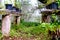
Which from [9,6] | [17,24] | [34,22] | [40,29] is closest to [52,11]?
[9,6]

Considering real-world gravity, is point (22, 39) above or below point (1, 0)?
below

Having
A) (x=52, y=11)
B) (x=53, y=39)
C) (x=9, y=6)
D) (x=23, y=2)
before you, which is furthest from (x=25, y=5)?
(x=53, y=39)

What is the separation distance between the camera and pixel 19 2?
11.4 meters

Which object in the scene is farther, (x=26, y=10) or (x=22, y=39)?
(x=26, y=10)

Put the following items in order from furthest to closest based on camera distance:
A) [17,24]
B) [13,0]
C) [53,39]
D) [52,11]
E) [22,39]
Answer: [13,0] < [17,24] < [22,39] < [52,11] < [53,39]

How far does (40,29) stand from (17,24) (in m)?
1.61

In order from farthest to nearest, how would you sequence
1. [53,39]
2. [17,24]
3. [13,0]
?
[13,0] < [17,24] < [53,39]

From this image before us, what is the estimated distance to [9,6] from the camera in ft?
23.9

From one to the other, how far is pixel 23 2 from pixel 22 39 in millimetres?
5211

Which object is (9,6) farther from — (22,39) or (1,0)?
(1,0)

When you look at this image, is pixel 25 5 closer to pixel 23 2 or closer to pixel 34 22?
pixel 23 2

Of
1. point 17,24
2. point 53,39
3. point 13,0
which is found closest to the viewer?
point 53,39

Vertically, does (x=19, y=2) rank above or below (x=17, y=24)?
above

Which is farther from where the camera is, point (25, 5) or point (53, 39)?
point (25, 5)
